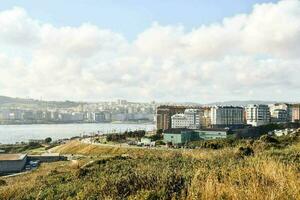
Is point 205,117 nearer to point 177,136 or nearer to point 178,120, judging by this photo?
point 178,120

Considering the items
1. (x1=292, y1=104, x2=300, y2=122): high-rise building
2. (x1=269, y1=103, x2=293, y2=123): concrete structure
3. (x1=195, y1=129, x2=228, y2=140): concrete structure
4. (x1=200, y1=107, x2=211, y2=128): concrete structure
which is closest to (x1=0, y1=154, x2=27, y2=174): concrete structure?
(x1=195, y1=129, x2=228, y2=140): concrete structure

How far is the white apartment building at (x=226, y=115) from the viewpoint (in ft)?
326

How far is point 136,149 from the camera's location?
53.3 meters

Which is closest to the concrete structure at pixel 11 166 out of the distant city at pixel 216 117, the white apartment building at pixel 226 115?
the distant city at pixel 216 117

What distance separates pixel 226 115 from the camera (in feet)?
326

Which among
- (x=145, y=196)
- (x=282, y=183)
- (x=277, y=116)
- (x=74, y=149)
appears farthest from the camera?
(x=277, y=116)

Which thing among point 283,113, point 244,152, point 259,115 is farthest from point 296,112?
point 244,152

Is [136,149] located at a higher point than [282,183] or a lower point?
lower

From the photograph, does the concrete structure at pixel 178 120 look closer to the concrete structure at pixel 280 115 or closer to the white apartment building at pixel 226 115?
the white apartment building at pixel 226 115

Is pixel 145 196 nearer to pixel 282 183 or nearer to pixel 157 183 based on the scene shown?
pixel 157 183

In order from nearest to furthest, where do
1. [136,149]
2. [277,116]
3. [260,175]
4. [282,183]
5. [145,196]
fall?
[282,183] → [145,196] → [260,175] → [136,149] → [277,116]

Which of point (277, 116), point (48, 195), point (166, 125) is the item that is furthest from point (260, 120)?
point (48, 195)

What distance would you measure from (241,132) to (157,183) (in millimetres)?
61857

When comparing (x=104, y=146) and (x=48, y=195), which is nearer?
(x=48, y=195)
